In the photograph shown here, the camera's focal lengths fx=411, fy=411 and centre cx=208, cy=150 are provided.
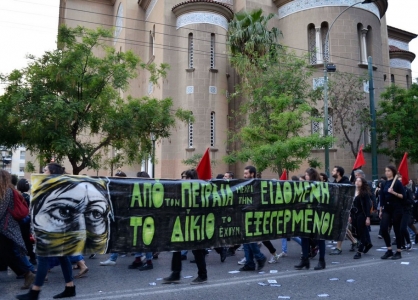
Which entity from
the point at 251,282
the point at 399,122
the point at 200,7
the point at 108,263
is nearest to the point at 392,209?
the point at 251,282

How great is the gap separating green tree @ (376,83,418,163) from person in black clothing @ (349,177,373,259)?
14420 mm

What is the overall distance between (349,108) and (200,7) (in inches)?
411

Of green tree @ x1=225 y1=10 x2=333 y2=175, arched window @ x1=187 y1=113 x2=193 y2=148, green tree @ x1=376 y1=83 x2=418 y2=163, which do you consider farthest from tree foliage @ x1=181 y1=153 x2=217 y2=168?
green tree @ x1=376 y1=83 x2=418 y2=163

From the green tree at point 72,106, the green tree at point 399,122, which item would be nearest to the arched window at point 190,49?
the green tree at point 72,106

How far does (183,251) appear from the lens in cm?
864

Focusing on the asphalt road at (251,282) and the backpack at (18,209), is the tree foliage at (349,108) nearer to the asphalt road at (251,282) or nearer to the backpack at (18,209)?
the asphalt road at (251,282)

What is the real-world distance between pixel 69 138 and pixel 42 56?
3.07 meters

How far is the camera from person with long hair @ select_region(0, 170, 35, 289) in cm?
586

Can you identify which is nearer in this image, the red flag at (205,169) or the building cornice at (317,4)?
the red flag at (205,169)

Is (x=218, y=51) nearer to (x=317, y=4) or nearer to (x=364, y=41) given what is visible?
(x=317, y=4)

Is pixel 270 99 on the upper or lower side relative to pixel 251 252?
upper

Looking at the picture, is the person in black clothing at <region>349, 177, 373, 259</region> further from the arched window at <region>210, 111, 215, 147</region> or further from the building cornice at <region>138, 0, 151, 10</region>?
the building cornice at <region>138, 0, 151, 10</region>

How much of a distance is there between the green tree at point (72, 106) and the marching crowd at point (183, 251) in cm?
483

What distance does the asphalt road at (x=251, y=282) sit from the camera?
5.76 m
